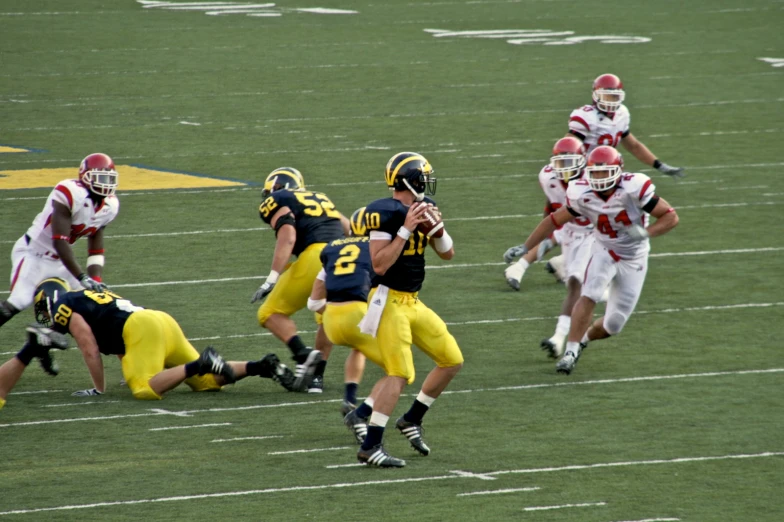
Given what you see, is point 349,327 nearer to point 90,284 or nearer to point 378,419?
point 378,419

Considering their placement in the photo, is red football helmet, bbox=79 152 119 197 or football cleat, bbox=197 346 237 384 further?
red football helmet, bbox=79 152 119 197

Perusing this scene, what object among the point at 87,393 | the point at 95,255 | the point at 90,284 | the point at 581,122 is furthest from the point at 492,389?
the point at 581,122

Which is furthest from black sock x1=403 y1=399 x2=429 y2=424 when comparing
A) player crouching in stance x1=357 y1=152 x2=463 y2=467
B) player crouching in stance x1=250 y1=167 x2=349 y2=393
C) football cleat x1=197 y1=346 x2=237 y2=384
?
player crouching in stance x1=250 y1=167 x2=349 y2=393

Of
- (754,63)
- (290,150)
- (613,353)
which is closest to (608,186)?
(613,353)

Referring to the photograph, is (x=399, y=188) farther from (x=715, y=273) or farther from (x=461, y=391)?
(x=715, y=273)

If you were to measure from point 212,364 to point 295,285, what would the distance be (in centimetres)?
98

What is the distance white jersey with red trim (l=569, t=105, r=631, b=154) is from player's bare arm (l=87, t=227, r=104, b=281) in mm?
4290

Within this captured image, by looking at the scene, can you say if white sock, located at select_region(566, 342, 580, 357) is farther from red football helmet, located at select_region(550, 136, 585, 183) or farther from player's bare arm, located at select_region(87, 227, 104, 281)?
player's bare arm, located at select_region(87, 227, 104, 281)

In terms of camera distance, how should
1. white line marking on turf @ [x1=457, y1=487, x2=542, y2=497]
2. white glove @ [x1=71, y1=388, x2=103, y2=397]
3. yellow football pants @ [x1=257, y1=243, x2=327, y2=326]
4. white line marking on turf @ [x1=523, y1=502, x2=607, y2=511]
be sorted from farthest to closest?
1. yellow football pants @ [x1=257, y1=243, x2=327, y2=326]
2. white glove @ [x1=71, y1=388, x2=103, y2=397]
3. white line marking on turf @ [x1=457, y1=487, x2=542, y2=497]
4. white line marking on turf @ [x1=523, y1=502, x2=607, y2=511]

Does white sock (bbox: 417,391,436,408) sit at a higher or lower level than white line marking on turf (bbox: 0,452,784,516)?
higher

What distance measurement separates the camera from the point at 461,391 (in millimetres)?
9109

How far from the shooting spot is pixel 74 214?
31.6 ft

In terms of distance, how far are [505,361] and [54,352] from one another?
3.10 m

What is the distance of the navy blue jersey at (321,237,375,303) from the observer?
26.3 ft
